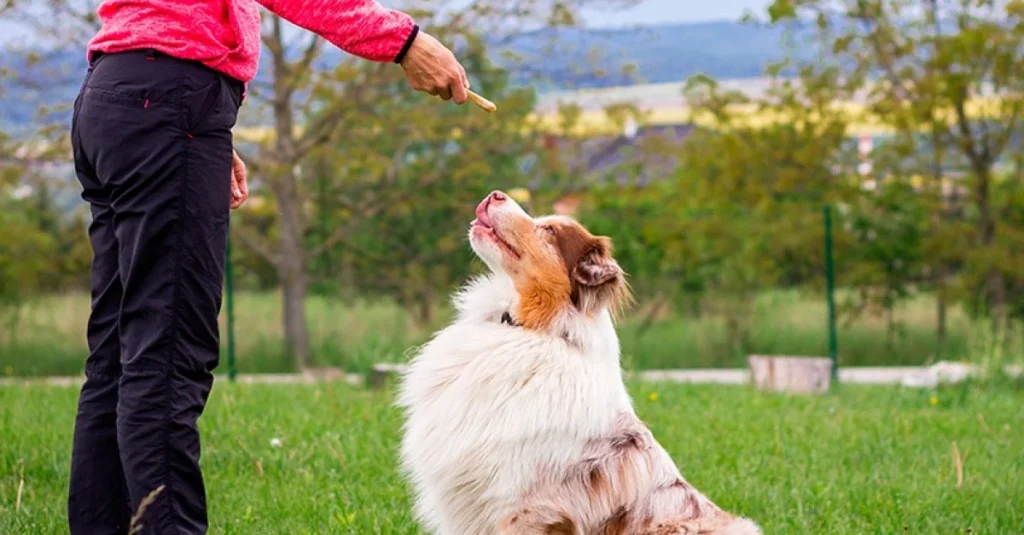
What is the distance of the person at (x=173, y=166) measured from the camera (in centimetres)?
308

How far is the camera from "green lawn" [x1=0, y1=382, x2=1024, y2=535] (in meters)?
4.60

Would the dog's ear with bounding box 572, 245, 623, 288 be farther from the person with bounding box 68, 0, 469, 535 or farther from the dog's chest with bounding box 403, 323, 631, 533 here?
the person with bounding box 68, 0, 469, 535

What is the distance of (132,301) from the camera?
3182 millimetres

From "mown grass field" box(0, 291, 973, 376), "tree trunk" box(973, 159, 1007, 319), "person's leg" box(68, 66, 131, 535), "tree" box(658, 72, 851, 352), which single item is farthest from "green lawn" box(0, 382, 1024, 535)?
"tree" box(658, 72, 851, 352)

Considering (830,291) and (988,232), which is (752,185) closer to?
(830,291)

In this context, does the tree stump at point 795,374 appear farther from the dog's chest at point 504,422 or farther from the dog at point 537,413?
the dog's chest at point 504,422

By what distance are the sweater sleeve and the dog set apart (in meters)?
0.75

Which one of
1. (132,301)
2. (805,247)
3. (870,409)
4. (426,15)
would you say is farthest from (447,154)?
(132,301)

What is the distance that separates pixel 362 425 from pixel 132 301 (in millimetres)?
3201

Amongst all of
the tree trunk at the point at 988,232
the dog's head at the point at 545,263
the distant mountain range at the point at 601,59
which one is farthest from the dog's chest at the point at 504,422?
the tree trunk at the point at 988,232

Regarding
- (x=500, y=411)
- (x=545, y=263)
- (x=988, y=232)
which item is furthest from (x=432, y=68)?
(x=988, y=232)

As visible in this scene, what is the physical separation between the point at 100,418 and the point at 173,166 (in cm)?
86

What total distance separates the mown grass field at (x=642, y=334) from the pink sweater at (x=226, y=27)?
8.96 m

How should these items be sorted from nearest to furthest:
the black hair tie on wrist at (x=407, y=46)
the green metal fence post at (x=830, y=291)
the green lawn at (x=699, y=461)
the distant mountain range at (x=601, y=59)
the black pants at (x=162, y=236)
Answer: the black pants at (x=162, y=236) → the black hair tie on wrist at (x=407, y=46) → the green lawn at (x=699, y=461) → the green metal fence post at (x=830, y=291) → the distant mountain range at (x=601, y=59)
